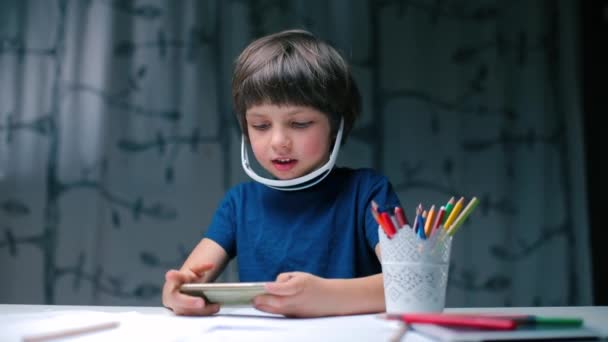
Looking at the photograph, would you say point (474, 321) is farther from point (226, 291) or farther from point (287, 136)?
point (287, 136)

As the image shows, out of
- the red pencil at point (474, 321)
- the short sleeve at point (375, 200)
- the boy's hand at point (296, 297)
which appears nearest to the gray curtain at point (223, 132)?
the short sleeve at point (375, 200)

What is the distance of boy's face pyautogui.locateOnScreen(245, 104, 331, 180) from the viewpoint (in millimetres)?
900

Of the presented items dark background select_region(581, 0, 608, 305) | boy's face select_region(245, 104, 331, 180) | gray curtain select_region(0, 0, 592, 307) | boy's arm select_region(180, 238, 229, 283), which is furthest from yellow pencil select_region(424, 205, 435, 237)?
dark background select_region(581, 0, 608, 305)

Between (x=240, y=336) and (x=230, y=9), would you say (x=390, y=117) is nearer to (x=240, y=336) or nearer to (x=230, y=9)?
(x=230, y=9)

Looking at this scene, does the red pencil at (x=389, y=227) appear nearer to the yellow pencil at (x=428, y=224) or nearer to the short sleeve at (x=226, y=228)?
the yellow pencil at (x=428, y=224)

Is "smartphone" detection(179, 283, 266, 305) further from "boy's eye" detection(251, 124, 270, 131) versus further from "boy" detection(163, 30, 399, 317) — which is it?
"boy's eye" detection(251, 124, 270, 131)

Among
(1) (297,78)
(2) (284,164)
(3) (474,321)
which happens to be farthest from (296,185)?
(3) (474,321)

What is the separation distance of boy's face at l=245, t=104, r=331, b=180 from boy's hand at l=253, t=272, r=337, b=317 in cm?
26

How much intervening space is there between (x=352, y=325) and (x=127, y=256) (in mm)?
1690

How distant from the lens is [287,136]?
0.90m

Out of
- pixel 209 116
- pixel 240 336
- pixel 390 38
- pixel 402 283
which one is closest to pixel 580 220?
pixel 390 38

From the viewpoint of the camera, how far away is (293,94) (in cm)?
91

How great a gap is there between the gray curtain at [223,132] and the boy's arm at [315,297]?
1480 millimetres

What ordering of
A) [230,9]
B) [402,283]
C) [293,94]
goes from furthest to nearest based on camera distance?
[230,9] → [293,94] → [402,283]
